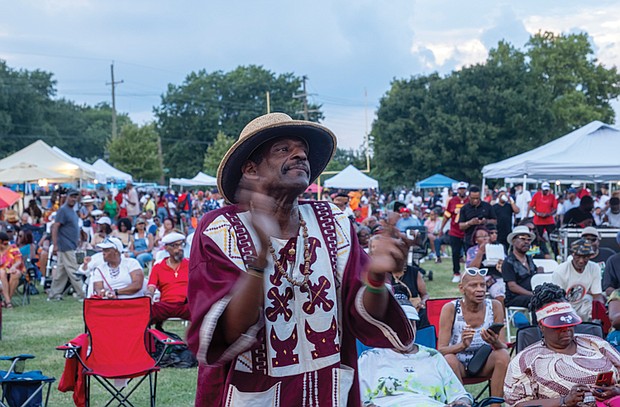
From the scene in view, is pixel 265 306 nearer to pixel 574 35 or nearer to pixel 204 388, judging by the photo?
pixel 204 388

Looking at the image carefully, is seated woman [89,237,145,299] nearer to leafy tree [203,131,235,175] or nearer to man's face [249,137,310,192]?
man's face [249,137,310,192]

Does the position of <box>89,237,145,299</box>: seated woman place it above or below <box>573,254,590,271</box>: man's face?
below

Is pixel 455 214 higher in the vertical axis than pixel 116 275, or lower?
higher

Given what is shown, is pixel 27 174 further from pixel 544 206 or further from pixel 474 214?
pixel 544 206

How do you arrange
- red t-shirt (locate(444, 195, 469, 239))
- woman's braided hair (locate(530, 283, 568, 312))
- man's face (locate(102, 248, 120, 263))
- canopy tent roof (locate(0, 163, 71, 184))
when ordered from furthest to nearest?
canopy tent roof (locate(0, 163, 71, 184)) < red t-shirt (locate(444, 195, 469, 239)) < man's face (locate(102, 248, 120, 263)) < woman's braided hair (locate(530, 283, 568, 312))

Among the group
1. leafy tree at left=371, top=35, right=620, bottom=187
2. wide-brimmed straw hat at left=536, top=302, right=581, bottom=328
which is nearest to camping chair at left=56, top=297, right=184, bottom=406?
wide-brimmed straw hat at left=536, top=302, right=581, bottom=328

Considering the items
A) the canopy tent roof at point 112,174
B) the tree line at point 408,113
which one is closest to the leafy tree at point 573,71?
the tree line at point 408,113

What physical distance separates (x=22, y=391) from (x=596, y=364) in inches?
163

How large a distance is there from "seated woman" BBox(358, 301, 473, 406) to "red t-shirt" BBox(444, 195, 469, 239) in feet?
29.3

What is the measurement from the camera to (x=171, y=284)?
961 centimetres

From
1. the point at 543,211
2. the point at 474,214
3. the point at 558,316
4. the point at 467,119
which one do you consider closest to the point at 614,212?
the point at 543,211

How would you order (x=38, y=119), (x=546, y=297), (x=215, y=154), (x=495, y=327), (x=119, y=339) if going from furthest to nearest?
(x=38, y=119)
(x=215, y=154)
(x=119, y=339)
(x=495, y=327)
(x=546, y=297)

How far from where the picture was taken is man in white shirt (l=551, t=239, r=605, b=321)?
8508 mm

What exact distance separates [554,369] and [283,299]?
329cm
